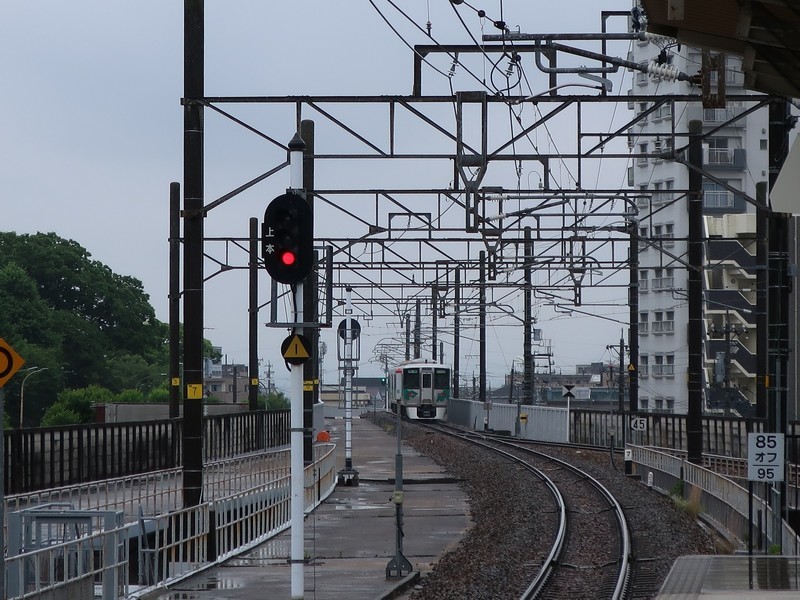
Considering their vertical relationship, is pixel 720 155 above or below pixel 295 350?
above

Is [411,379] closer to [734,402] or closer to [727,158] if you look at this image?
[734,402]

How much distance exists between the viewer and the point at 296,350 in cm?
1230

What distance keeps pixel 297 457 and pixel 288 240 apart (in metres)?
2.09

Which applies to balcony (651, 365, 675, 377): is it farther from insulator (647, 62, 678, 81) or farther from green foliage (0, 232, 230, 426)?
insulator (647, 62, 678, 81)

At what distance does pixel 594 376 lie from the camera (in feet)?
513

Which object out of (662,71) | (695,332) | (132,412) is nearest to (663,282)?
(132,412)

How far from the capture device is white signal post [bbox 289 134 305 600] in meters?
11.7

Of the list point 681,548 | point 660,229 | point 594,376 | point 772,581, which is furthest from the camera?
point 594,376

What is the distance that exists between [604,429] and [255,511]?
90.9 feet

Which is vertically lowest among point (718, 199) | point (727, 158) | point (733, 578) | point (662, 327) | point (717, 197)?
point (733, 578)

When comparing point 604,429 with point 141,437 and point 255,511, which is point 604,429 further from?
point 255,511

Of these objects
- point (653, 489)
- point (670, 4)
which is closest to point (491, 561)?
point (670, 4)

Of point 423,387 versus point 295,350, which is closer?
point 295,350

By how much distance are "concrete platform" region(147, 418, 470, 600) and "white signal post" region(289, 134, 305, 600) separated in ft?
8.77
